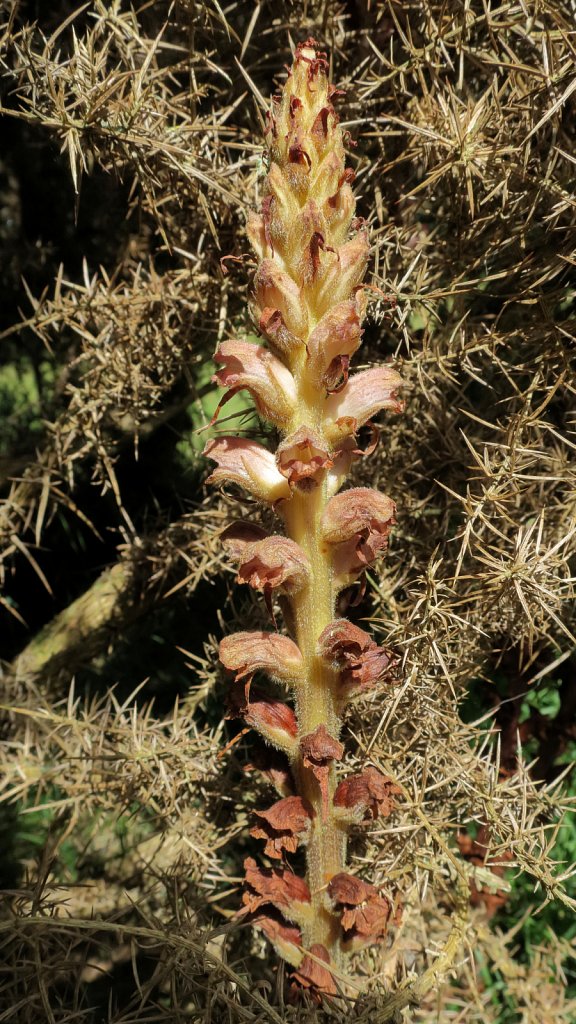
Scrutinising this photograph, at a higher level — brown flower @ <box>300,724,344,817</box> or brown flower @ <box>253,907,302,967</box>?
brown flower @ <box>300,724,344,817</box>

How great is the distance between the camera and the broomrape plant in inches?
30.3

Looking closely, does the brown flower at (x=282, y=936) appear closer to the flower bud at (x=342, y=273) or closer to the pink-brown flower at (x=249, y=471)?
the pink-brown flower at (x=249, y=471)

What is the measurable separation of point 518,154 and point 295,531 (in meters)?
0.52

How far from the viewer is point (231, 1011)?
76cm

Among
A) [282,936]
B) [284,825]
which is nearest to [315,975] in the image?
[282,936]

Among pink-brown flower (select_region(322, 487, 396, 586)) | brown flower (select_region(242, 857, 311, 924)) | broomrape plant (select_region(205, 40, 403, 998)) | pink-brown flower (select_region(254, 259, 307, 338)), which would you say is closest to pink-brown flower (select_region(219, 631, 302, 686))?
broomrape plant (select_region(205, 40, 403, 998))

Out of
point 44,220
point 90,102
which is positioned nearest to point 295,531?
point 90,102

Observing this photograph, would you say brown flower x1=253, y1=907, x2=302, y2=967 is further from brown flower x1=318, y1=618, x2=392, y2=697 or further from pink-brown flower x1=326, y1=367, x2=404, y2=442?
pink-brown flower x1=326, y1=367, x2=404, y2=442

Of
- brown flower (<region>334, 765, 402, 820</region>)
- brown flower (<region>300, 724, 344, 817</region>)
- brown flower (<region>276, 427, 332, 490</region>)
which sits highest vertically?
brown flower (<region>276, 427, 332, 490</region>)

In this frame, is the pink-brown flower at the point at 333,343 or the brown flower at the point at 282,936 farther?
the brown flower at the point at 282,936

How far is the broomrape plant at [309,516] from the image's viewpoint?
0.77 meters

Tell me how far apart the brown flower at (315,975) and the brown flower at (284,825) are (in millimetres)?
114

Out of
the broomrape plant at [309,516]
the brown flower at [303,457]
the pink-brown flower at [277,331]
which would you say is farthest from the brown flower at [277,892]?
the pink-brown flower at [277,331]

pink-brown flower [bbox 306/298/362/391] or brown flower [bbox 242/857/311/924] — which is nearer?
pink-brown flower [bbox 306/298/362/391]
